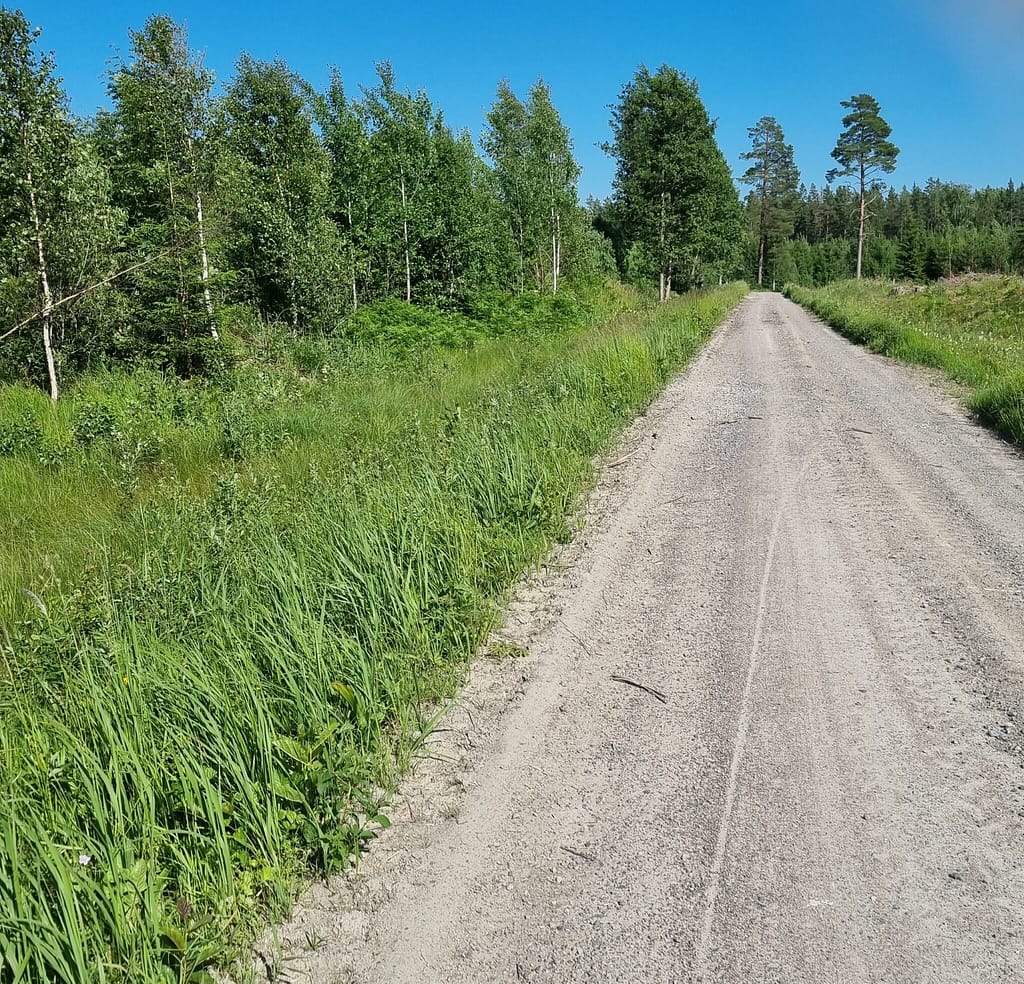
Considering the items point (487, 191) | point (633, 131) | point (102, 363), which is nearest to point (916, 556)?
point (102, 363)

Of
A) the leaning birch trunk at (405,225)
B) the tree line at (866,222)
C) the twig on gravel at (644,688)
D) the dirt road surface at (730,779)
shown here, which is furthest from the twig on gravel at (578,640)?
the tree line at (866,222)

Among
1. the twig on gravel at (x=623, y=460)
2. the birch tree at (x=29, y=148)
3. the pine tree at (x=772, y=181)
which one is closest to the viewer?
the twig on gravel at (x=623, y=460)

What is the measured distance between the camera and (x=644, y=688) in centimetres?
362

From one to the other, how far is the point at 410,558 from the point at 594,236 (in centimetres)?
3798

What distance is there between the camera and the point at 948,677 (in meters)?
3.55

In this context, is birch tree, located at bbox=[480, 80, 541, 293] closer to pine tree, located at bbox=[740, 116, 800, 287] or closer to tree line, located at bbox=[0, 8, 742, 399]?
Answer: tree line, located at bbox=[0, 8, 742, 399]

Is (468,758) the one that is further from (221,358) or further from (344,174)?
(344,174)

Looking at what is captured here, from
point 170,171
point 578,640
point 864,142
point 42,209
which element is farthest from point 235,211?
point 864,142

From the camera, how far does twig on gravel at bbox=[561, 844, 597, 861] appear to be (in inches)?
102

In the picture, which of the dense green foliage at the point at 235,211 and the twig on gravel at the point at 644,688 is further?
the dense green foliage at the point at 235,211

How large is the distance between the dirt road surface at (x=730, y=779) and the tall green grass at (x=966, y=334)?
4222 mm

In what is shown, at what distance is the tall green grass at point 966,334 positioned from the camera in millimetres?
9112

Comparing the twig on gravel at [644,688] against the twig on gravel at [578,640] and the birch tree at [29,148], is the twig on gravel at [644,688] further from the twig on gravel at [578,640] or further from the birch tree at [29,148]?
the birch tree at [29,148]

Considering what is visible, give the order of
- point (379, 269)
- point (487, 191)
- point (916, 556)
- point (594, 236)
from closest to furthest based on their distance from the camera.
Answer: point (916, 556), point (379, 269), point (487, 191), point (594, 236)
